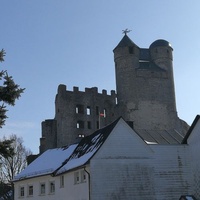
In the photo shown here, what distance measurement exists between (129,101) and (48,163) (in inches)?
1263

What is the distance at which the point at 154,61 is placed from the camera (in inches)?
2948

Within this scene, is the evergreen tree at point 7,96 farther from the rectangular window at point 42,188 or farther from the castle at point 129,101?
the castle at point 129,101

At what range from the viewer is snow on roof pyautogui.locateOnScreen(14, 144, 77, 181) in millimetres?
37094

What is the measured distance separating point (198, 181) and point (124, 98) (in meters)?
37.1

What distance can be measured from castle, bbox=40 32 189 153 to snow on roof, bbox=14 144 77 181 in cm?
2715

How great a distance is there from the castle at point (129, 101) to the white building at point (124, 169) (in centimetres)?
3198

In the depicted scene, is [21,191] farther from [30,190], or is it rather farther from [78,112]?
[78,112]

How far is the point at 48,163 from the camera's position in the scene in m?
38.7

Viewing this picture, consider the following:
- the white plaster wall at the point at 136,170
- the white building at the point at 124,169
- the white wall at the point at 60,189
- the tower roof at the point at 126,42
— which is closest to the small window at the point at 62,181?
the white building at the point at 124,169

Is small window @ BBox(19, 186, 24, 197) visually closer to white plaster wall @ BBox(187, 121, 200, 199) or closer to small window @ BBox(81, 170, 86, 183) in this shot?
small window @ BBox(81, 170, 86, 183)

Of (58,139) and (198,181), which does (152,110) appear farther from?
(198,181)

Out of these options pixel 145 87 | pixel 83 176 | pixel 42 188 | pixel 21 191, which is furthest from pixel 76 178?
pixel 145 87

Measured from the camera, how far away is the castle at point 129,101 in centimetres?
6888

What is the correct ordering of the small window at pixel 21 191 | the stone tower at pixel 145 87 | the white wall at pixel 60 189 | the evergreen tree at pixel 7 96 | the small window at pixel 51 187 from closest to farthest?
the evergreen tree at pixel 7 96 → the white wall at pixel 60 189 → the small window at pixel 51 187 → the small window at pixel 21 191 → the stone tower at pixel 145 87
